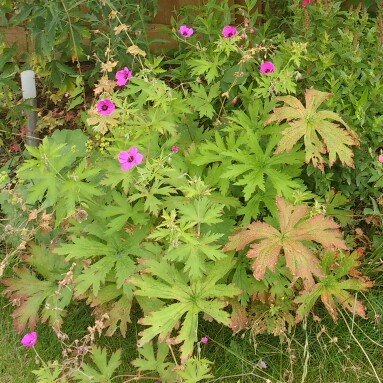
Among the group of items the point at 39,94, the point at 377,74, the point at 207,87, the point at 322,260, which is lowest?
the point at 39,94

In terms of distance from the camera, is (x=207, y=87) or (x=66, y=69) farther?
(x=66, y=69)

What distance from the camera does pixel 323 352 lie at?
249 centimetres

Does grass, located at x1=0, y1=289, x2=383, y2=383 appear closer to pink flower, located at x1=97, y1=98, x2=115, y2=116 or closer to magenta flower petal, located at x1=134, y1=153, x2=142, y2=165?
magenta flower petal, located at x1=134, y1=153, x2=142, y2=165

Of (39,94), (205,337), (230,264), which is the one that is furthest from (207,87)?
(39,94)

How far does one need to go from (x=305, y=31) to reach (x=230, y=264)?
117cm

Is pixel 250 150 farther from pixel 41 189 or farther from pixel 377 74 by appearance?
pixel 41 189

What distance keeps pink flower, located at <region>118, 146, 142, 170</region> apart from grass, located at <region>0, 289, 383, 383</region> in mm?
761

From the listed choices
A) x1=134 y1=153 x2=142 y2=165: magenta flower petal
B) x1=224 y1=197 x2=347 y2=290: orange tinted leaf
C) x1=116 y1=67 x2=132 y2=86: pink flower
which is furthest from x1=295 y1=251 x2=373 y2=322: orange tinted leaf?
x1=116 y1=67 x2=132 y2=86: pink flower

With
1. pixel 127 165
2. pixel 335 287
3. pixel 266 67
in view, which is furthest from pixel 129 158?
pixel 335 287

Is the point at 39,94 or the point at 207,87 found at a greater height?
the point at 207,87

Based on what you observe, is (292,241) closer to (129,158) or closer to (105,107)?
(129,158)

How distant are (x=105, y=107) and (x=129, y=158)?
357 mm

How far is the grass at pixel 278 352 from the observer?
8.05ft

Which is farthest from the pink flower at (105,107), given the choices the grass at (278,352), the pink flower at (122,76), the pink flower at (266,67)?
the grass at (278,352)
